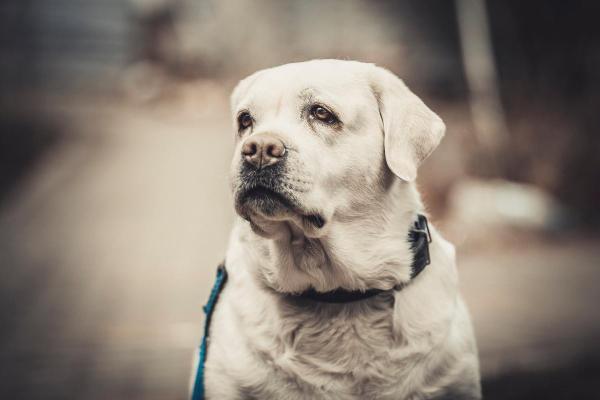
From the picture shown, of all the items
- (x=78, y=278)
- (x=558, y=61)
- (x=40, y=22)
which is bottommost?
(x=78, y=278)

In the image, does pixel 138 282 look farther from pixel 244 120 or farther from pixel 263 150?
pixel 263 150

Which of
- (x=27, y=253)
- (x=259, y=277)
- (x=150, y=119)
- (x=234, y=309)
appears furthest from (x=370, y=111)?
(x=150, y=119)

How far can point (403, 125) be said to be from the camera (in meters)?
2.22

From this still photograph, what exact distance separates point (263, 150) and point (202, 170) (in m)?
7.92

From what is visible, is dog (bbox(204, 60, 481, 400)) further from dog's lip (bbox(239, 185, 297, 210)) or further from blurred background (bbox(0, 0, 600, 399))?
blurred background (bbox(0, 0, 600, 399))

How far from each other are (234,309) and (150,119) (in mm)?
10971

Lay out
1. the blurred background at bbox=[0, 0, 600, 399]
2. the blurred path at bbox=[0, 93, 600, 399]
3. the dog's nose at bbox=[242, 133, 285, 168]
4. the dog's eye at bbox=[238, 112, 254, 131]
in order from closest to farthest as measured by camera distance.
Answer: the dog's nose at bbox=[242, 133, 285, 168], the dog's eye at bbox=[238, 112, 254, 131], the blurred path at bbox=[0, 93, 600, 399], the blurred background at bbox=[0, 0, 600, 399]

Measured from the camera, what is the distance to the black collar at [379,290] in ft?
7.13

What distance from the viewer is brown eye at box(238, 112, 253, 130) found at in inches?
91.8

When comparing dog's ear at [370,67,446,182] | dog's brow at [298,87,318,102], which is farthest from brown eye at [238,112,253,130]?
dog's ear at [370,67,446,182]

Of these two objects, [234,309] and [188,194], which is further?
[188,194]

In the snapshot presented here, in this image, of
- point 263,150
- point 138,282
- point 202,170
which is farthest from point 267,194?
point 202,170

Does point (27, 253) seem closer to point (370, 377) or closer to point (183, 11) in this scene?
point (370, 377)

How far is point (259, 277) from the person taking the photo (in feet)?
7.45
